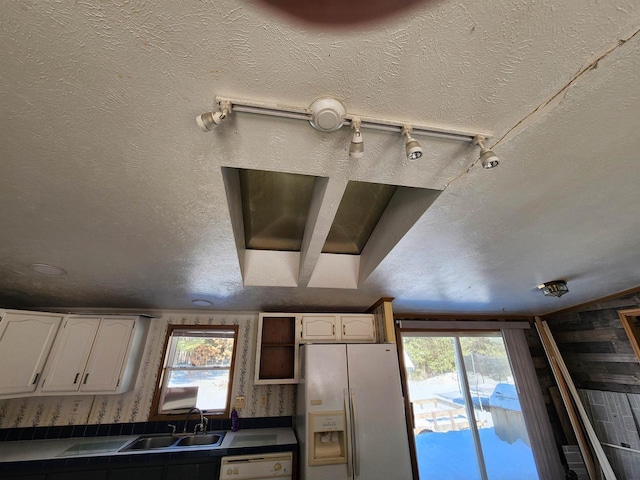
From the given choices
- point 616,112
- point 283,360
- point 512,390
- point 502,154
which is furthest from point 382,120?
point 512,390

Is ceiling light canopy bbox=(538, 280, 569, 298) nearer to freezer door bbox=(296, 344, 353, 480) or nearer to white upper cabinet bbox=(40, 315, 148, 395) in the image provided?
freezer door bbox=(296, 344, 353, 480)

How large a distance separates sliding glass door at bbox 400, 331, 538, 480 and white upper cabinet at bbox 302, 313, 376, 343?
33.5 inches

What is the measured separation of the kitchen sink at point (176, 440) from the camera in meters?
2.66

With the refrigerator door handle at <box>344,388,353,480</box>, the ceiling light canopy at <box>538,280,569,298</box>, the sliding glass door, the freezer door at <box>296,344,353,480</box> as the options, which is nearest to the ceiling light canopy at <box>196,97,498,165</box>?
the freezer door at <box>296,344,353,480</box>

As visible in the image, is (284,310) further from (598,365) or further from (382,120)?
(598,365)

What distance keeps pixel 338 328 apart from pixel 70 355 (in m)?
2.73

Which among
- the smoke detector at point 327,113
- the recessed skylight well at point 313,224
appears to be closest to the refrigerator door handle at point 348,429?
the recessed skylight well at point 313,224

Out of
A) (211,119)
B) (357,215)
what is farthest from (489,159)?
(357,215)

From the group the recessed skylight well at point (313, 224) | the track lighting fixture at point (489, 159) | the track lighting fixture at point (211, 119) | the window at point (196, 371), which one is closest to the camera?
the track lighting fixture at point (211, 119)

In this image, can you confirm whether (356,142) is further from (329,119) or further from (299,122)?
(299,122)

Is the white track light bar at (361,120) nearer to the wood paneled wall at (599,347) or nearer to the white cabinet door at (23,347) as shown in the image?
the white cabinet door at (23,347)

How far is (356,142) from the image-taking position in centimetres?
82

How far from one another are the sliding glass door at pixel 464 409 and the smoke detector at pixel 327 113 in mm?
3386

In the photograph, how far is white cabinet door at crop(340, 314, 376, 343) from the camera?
117 inches
